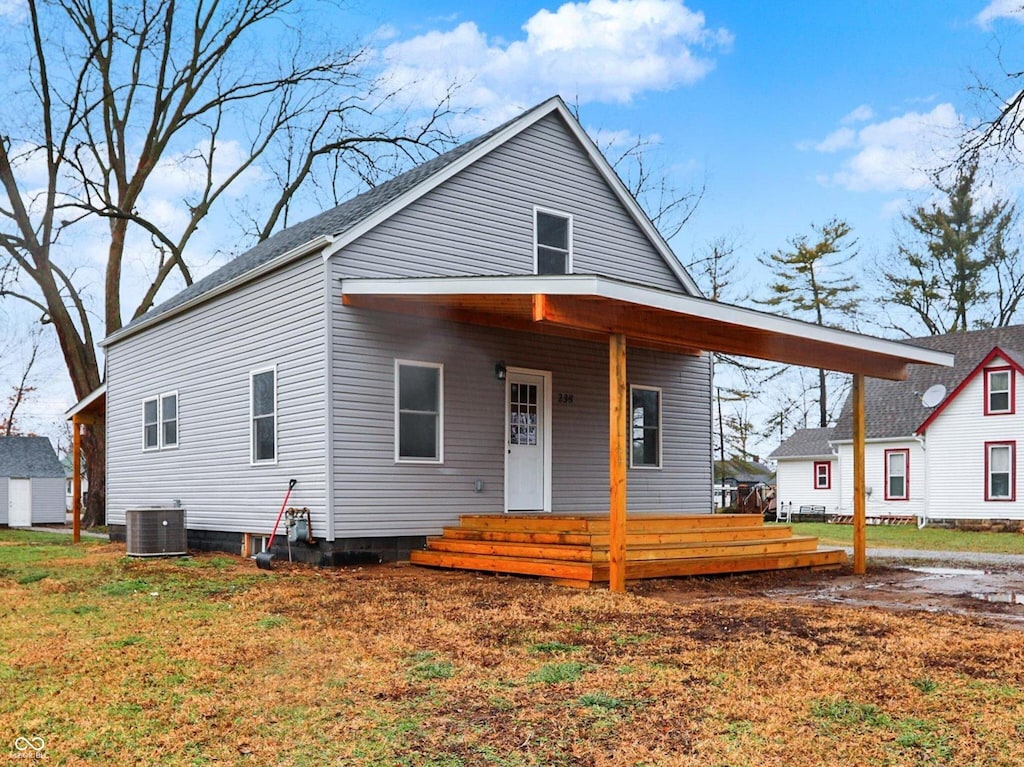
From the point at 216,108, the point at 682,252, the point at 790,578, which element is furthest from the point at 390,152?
the point at 790,578

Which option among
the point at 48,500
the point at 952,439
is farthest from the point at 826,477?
the point at 48,500

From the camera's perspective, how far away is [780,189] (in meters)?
21.3

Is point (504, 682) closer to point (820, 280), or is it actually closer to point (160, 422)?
point (160, 422)

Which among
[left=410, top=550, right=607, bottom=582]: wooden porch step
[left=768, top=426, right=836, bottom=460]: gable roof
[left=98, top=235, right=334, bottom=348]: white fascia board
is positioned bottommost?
[left=410, top=550, right=607, bottom=582]: wooden porch step

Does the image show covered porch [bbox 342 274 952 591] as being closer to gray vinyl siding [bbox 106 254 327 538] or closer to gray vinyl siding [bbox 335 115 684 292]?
gray vinyl siding [bbox 335 115 684 292]

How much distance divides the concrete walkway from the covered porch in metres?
2.10

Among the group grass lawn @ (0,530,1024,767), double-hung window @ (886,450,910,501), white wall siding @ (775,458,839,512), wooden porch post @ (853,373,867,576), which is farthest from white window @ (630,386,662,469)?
white wall siding @ (775,458,839,512)

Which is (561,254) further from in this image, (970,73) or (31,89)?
(31,89)

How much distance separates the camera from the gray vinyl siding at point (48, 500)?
3328 centimetres

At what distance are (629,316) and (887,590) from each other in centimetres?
373

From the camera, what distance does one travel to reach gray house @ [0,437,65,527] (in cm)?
3291

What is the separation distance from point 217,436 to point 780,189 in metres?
14.4

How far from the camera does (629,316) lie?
28.6 ft

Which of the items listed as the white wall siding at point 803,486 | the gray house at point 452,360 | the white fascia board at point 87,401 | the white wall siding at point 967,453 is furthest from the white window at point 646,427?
the white wall siding at point 803,486
